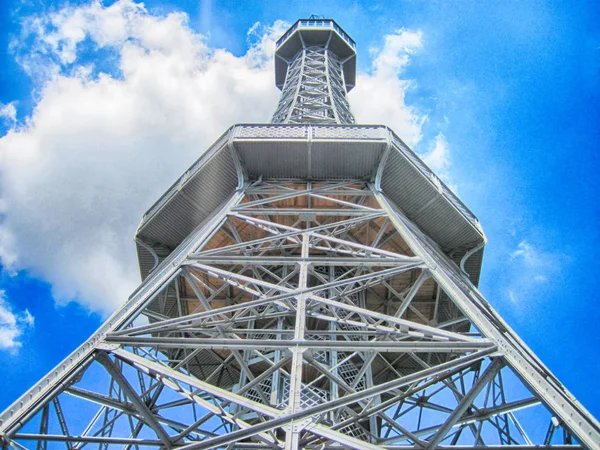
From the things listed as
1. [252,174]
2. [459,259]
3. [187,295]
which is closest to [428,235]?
[459,259]

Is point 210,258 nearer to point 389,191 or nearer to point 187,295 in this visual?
point 187,295

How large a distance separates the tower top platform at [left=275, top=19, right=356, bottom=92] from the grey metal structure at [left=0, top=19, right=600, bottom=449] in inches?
615

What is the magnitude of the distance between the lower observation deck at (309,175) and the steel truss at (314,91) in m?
7.57

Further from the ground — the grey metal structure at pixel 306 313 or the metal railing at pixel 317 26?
the metal railing at pixel 317 26

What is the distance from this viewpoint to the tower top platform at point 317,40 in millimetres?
42688

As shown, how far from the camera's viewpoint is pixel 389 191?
19.9 metres

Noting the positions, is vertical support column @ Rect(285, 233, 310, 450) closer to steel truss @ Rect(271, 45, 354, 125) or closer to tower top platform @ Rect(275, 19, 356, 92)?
steel truss @ Rect(271, 45, 354, 125)

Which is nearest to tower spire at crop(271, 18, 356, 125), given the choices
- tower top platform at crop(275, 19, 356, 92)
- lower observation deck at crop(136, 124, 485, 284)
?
tower top platform at crop(275, 19, 356, 92)

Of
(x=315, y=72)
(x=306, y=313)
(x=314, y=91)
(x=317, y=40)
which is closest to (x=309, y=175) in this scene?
(x=306, y=313)

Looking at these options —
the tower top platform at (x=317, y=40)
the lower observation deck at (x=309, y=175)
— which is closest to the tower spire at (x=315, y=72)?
the tower top platform at (x=317, y=40)

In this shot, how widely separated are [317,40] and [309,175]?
1033 inches

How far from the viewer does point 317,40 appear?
141 feet

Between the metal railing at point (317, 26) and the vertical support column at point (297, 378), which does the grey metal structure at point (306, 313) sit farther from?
the metal railing at point (317, 26)

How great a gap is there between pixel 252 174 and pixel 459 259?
7.91 metres
